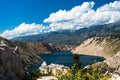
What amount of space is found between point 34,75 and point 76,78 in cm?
8525

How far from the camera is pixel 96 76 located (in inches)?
2207

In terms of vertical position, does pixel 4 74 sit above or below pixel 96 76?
above

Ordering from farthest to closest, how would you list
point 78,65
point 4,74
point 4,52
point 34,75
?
point 34,75 < point 78,65 < point 4,52 < point 4,74

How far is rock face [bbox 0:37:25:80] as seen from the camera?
103019 mm

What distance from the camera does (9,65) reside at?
11350 centimetres

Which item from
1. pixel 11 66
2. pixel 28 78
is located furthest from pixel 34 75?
pixel 11 66

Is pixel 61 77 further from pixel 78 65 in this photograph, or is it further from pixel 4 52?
pixel 78 65

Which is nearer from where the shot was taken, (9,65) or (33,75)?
(9,65)

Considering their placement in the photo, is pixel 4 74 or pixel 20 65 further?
pixel 20 65

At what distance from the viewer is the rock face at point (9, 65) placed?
103019 millimetres

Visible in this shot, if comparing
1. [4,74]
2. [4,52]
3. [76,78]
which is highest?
[4,52]

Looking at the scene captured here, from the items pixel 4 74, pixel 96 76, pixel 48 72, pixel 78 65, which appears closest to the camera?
pixel 96 76

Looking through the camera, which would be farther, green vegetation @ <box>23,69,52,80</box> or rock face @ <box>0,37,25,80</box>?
green vegetation @ <box>23,69,52,80</box>

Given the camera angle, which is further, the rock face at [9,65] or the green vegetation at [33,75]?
the green vegetation at [33,75]
